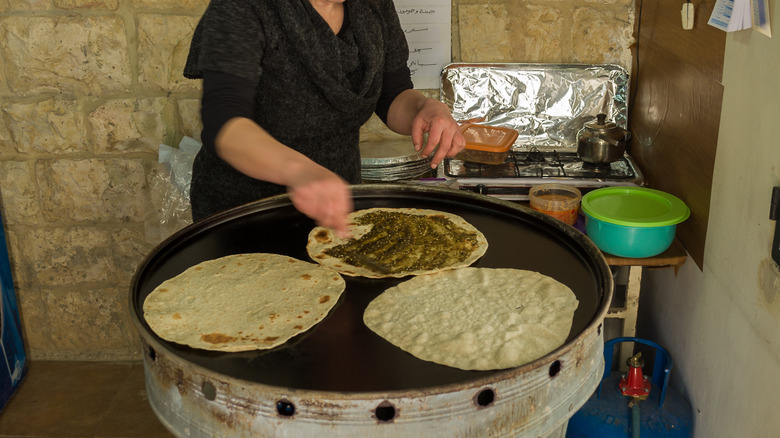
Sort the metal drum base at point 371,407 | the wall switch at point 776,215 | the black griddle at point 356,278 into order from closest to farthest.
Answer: the metal drum base at point 371,407 < the black griddle at point 356,278 < the wall switch at point 776,215

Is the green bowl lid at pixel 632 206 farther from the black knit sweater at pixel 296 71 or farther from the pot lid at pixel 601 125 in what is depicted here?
the black knit sweater at pixel 296 71

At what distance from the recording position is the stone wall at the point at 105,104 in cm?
281

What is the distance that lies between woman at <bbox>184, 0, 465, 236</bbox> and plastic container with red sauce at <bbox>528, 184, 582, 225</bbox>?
0.56 meters

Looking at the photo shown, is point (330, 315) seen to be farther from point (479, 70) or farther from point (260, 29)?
point (479, 70)

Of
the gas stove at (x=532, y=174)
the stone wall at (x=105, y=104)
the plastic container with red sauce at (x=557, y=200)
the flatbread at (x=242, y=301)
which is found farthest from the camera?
the stone wall at (x=105, y=104)

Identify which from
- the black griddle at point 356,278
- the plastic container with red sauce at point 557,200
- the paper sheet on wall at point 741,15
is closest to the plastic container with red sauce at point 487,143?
the plastic container with red sauce at point 557,200

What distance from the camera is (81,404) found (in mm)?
3104

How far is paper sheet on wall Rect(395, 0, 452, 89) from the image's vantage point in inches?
113

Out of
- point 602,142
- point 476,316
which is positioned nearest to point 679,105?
point 602,142

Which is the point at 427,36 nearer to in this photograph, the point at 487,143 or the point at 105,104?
the point at 487,143

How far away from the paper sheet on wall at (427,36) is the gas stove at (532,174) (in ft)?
1.40

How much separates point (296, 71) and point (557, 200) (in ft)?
→ 3.53

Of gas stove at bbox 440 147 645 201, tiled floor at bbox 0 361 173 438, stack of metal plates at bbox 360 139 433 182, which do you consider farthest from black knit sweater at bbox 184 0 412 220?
tiled floor at bbox 0 361 173 438

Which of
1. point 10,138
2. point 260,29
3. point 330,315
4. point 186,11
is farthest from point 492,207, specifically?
point 10,138
